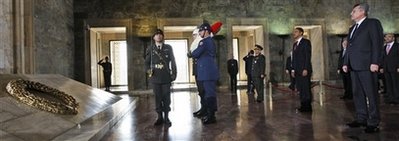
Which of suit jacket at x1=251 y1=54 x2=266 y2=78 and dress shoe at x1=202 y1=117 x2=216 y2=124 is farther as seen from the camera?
suit jacket at x1=251 y1=54 x2=266 y2=78

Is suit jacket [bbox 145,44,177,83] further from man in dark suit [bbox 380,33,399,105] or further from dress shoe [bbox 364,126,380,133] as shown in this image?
man in dark suit [bbox 380,33,399,105]

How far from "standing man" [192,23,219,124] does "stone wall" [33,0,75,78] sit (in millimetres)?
7594

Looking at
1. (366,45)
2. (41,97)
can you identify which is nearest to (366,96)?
(366,45)

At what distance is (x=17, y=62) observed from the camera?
33.3ft

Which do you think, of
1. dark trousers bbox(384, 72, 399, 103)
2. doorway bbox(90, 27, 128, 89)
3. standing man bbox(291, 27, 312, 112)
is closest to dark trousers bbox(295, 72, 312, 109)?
standing man bbox(291, 27, 312, 112)

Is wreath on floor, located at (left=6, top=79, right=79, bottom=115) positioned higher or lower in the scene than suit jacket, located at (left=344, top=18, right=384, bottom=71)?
lower

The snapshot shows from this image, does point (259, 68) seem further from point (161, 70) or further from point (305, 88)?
point (161, 70)

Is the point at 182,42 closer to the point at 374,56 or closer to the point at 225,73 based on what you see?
the point at 225,73

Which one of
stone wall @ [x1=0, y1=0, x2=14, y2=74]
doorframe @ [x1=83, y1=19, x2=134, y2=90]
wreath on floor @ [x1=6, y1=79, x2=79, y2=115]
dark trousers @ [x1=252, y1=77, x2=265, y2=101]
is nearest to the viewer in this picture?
wreath on floor @ [x1=6, y1=79, x2=79, y2=115]

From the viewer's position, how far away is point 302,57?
6047 mm

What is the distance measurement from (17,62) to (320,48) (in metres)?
13.2

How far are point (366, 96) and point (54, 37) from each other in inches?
455

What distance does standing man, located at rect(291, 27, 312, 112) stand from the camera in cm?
602

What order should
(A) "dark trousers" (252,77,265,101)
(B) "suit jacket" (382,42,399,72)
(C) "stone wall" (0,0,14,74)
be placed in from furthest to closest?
1. (C) "stone wall" (0,0,14,74)
2. (A) "dark trousers" (252,77,265,101)
3. (B) "suit jacket" (382,42,399,72)
